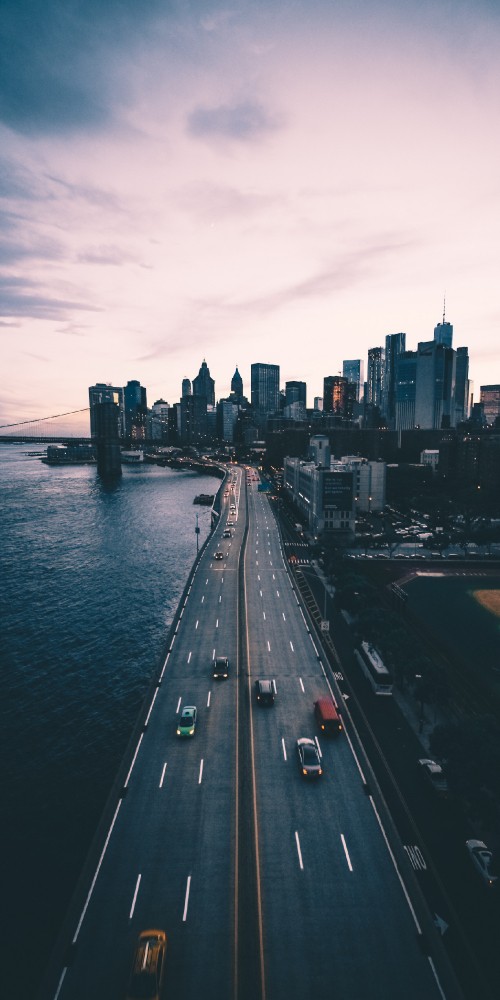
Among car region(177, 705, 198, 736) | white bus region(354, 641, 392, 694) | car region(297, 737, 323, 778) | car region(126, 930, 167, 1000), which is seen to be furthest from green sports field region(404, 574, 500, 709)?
car region(126, 930, 167, 1000)

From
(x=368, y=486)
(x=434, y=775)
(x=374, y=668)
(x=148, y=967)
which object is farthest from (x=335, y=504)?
(x=148, y=967)

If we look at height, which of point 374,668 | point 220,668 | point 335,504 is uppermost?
point 335,504

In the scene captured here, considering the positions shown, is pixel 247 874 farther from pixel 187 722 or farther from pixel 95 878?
pixel 187 722

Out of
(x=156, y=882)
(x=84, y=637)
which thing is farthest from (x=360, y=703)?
(x=84, y=637)

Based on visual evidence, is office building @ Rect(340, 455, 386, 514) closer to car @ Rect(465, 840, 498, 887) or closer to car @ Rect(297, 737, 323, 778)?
car @ Rect(297, 737, 323, 778)

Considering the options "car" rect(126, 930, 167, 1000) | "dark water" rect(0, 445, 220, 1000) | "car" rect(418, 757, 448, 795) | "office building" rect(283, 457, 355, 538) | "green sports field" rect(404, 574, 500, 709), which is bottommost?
"dark water" rect(0, 445, 220, 1000)
